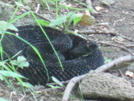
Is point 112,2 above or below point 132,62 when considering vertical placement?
above

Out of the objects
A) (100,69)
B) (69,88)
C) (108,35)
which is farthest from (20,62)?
(108,35)

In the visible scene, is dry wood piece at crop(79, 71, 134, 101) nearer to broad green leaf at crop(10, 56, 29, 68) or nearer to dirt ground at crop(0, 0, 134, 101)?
dirt ground at crop(0, 0, 134, 101)

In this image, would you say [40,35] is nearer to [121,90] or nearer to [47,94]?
[47,94]

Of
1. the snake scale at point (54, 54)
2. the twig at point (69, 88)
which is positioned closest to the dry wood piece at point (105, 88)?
the twig at point (69, 88)

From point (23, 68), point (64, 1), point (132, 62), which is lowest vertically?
point (132, 62)

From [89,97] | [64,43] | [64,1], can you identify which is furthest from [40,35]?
[89,97]

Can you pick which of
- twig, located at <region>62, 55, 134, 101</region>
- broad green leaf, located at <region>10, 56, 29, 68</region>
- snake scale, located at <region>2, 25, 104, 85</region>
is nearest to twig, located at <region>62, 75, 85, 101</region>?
→ twig, located at <region>62, 55, 134, 101</region>

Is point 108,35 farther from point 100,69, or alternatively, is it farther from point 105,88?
point 105,88

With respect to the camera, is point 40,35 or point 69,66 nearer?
point 69,66
